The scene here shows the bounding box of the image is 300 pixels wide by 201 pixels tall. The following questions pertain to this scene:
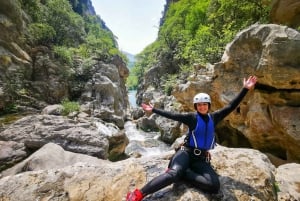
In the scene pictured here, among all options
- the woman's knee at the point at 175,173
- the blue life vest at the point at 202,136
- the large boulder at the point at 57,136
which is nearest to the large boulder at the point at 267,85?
the blue life vest at the point at 202,136

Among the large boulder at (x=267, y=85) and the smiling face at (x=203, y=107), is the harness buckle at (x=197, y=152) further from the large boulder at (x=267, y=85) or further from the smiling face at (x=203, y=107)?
the large boulder at (x=267, y=85)

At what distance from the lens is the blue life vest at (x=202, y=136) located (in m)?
4.68

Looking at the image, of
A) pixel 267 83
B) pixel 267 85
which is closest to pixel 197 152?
A: pixel 267 83

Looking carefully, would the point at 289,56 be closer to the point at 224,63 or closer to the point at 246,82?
the point at 224,63

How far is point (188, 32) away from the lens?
132 ft

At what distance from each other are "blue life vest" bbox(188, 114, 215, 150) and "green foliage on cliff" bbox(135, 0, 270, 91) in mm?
15611

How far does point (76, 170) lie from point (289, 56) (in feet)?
29.0

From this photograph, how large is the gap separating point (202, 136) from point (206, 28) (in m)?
27.1

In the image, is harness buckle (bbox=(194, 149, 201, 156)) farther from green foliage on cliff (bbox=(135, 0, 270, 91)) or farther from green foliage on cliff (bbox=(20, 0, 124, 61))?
green foliage on cliff (bbox=(20, 0, 124, 61))

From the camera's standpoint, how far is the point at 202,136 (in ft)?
15.4

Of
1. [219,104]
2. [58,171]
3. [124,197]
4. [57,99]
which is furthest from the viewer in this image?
[57,99]

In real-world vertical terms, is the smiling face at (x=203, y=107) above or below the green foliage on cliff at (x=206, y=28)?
A: below

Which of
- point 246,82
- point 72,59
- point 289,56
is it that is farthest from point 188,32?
point 246,82

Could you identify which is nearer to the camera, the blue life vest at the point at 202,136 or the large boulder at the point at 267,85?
the blue life vest at the point at 202,136
